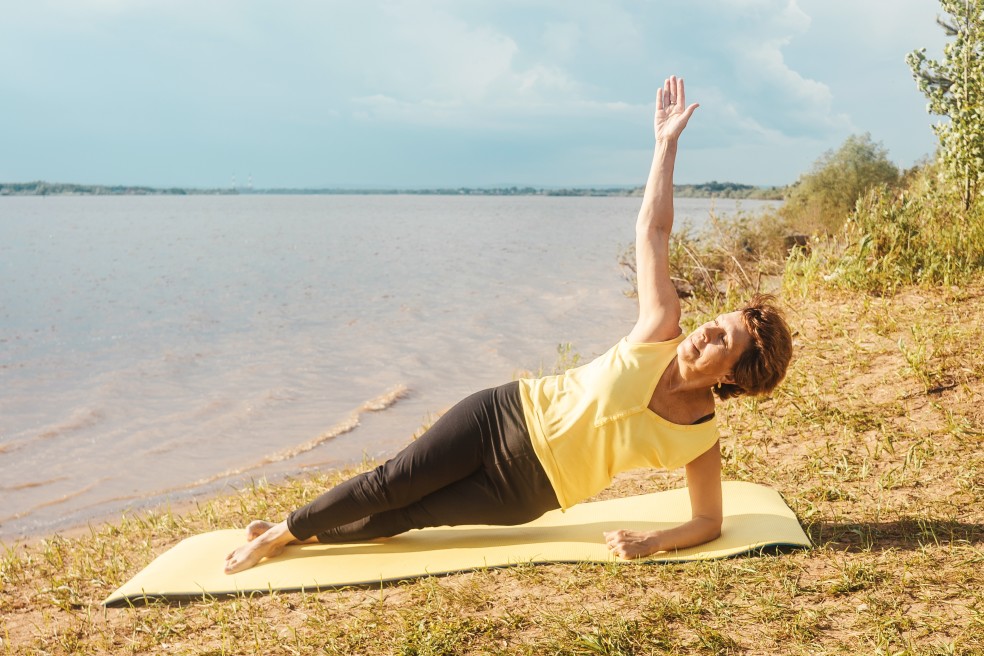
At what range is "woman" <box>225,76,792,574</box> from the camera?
3266 mm

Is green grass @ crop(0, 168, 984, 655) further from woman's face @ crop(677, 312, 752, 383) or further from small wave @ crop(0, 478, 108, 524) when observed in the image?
small wave @ crop(0, 478, 108, 524)

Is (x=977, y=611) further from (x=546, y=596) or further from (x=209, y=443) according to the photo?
(x=209, y=443)

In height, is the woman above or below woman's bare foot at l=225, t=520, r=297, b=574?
above

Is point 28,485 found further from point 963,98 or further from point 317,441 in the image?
point 963,98

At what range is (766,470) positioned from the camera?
15.4ft

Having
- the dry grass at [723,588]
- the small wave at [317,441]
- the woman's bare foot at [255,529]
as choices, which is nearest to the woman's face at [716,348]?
the dry grass at [723,588]

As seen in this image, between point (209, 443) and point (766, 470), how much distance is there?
556cm

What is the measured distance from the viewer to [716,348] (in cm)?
321

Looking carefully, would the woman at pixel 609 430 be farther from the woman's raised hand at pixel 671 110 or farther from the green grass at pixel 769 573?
the green grass at pixel 769 573

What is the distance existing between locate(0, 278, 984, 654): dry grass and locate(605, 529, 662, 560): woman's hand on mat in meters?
0.11

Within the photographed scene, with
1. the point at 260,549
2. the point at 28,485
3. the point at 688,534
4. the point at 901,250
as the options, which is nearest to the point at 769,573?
the point at 688,534

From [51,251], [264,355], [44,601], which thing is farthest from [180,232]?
[44,601]

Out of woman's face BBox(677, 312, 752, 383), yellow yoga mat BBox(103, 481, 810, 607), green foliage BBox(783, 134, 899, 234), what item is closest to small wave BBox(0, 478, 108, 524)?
yellow yoga mat BBox(103, 481, 810, 607)

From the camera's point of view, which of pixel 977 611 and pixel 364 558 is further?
pixel 364 558
